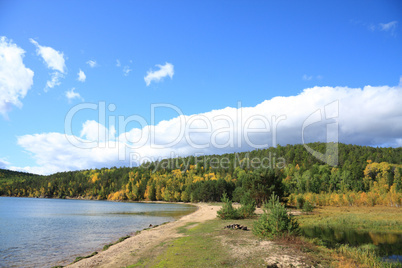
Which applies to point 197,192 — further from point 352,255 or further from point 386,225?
point 352,255

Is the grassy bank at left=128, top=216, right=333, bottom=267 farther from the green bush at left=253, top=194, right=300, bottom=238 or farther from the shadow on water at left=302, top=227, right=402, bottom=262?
the shadow on water at left=302, top=227, right=402, bottom=262

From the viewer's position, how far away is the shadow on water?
78.7 ft

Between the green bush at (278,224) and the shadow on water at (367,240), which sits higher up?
the green bush at (278,224)

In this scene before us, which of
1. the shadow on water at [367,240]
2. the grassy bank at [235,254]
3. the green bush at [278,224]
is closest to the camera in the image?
the grassy bank at [235,254]

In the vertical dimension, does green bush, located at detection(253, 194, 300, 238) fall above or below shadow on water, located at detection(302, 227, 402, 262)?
above

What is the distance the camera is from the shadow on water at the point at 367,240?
24.0 metres

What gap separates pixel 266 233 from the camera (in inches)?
934

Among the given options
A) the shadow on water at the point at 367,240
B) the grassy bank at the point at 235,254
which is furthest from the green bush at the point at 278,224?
the shadow on water at the point at 367,240

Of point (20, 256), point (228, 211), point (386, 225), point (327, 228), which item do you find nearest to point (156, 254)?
point (20, 256)

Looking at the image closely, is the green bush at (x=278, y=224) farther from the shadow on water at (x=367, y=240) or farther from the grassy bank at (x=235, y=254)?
the shadow on water at (x=367, y=240)

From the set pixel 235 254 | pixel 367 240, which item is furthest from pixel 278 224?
pixel 367 240

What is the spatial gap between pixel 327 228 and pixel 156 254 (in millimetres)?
28588

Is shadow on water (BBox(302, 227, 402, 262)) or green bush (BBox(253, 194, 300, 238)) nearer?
green bush (BBox(253, 194, 300, 238))

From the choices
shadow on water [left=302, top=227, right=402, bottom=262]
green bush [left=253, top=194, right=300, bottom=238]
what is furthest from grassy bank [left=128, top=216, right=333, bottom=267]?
shadow on water [left=302, top=227, right=402, bottom=262]
